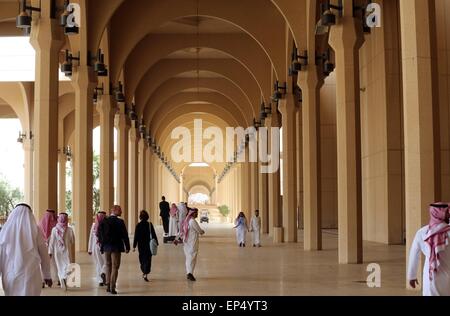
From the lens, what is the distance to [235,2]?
2733cm

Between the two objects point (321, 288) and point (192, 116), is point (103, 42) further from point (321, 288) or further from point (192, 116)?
point (192, 116)

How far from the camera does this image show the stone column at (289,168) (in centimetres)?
A: 2503

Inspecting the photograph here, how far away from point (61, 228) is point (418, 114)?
6.60 metres

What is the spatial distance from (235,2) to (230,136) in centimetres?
3072

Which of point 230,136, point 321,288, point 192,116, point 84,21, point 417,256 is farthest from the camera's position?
point 192,116

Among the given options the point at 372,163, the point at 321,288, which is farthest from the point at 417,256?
the point at 372,163

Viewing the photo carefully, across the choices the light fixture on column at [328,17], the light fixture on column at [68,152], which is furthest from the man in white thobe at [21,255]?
the light fixture on column at [68,152]

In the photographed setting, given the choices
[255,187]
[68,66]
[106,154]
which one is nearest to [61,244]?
[68,66]

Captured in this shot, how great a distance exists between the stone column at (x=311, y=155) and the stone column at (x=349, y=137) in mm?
4093

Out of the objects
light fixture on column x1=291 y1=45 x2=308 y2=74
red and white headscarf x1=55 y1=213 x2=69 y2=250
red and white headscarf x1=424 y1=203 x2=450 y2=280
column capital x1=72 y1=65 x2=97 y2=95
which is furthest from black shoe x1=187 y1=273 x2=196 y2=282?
column capital x1=72 y1=65 x2=97 y2=95

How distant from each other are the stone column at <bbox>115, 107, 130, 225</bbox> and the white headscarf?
71.6 feet

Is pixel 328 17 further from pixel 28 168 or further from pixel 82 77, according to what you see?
pixel 28 168

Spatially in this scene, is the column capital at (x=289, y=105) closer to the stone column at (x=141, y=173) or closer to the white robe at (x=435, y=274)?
the stone column at (x=141, y=173)

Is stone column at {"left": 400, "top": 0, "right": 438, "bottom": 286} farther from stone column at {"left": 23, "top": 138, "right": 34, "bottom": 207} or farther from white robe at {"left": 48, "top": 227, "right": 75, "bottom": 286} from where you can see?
stone column at {"left": 23, "top": 138, "right": 34, "bottom": 207}
